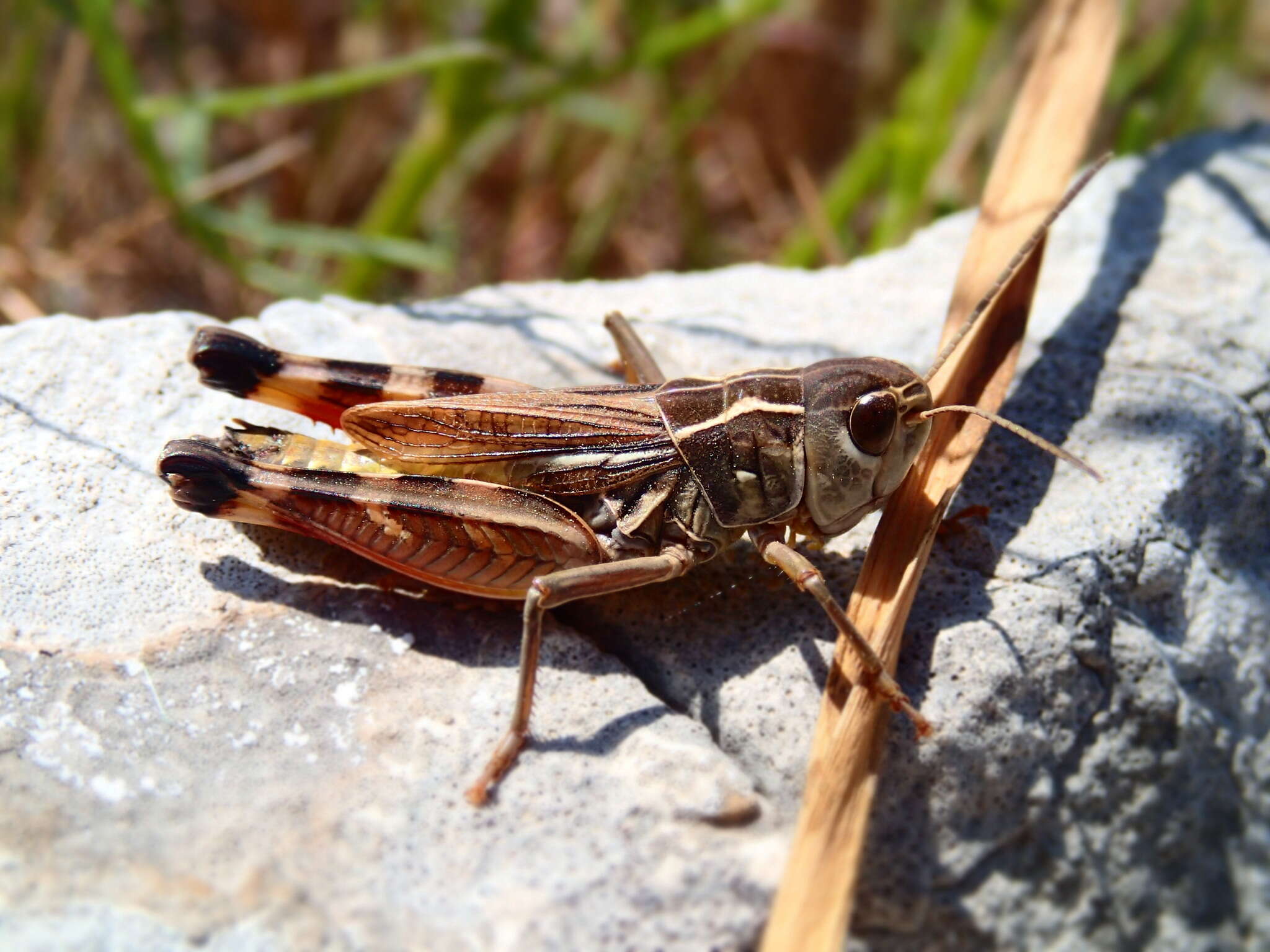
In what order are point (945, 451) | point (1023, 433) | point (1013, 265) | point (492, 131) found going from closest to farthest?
point (1023, 433) → point (1013, 265) → point (945, 451) → point (492, 131)

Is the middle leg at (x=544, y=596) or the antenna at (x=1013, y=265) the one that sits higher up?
the antenna at (x=1013, y=265)

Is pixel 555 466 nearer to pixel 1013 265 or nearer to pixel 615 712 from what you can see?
pixel 615 712

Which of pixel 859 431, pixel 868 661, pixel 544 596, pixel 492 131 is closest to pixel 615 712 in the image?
pixel 544 596

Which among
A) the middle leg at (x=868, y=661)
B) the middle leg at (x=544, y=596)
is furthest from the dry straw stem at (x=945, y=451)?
the middle leg at (x=544, y=596)

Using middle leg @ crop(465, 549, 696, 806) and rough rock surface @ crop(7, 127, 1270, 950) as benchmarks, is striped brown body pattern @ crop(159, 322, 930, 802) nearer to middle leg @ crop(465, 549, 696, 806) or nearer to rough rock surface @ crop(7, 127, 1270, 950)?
middle leg @ crop(465, 549, 696, 806)

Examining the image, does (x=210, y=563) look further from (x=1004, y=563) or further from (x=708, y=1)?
(x=708, y=1)

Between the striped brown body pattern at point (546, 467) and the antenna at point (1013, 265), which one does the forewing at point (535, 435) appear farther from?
the antenna at point (1013, 265)

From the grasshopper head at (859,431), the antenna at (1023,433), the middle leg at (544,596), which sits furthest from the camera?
the grasshopper head at (859,431)
